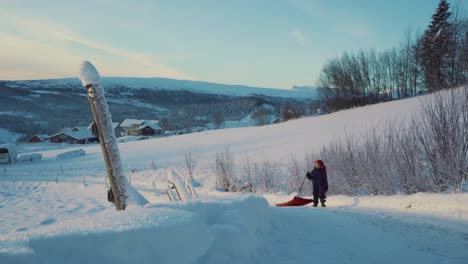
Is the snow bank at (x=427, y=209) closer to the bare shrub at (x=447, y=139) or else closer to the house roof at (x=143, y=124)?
the bare shrub at (x=447, y=139)

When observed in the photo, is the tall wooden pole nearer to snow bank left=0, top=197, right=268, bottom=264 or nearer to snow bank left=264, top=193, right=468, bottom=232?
snow bank left=0, top=197, right=268, bottom=264

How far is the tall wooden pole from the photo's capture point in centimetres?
395

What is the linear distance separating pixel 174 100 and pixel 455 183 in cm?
15223

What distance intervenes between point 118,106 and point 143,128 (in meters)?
54.8

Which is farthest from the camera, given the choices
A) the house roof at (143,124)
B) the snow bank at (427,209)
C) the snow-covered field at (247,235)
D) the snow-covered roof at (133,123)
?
the snow-covered roof at (133,123)

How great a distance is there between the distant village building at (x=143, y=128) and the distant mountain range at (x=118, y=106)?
10465mm

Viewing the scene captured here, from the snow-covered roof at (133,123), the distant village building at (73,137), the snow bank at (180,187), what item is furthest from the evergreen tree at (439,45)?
the distant village building at (73,137)

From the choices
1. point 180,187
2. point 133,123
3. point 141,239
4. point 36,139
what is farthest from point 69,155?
point 36,139

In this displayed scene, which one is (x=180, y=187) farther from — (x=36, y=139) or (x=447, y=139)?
(x=36, y=139)

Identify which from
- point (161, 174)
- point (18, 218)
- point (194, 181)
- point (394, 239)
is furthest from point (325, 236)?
point (161, 174)

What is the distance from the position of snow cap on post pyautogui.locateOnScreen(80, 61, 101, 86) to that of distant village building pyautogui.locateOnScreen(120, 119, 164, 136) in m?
72.3

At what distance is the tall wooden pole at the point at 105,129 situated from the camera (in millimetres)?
3949

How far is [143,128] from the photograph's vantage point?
73.4 m

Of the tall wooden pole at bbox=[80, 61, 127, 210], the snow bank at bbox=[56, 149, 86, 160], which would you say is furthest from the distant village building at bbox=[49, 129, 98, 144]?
the tall wooden pole at bbox=[80, 61, 127, 210]
